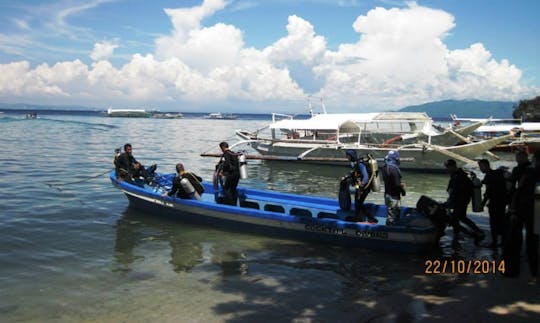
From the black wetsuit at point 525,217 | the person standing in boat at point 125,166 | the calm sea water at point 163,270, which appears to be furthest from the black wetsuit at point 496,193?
the person standing in boat at point 125,166

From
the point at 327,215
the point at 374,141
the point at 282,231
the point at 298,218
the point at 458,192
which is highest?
the point at 374,141

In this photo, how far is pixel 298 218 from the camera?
10.0 metres

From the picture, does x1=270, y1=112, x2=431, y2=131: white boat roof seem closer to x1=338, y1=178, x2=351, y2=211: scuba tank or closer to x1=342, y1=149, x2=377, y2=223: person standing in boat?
x1=338, y1=178, x2=351, y2=211: scuba tank

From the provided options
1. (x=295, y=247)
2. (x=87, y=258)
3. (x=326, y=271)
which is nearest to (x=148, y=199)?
(x=87, y=258)

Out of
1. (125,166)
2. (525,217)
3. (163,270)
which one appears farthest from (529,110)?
(163,270)

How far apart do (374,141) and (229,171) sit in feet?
60.9

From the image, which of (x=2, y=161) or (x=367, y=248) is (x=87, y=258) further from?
(x=2, y=161)

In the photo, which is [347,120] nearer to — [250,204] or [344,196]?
[250,204]

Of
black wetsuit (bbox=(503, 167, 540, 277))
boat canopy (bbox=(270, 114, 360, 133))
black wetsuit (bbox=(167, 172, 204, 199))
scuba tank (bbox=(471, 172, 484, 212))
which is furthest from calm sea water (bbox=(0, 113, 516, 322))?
boat canopy (bbox=(270, 114, 360, 133))

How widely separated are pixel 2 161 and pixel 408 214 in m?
23.1

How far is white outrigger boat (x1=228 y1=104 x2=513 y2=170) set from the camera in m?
24.0

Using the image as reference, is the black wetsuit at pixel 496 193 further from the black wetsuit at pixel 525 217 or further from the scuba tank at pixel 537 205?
the scuba tank at pixel 537 205

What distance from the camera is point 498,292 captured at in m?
6.77
